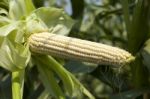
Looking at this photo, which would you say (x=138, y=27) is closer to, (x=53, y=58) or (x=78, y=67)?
(x=78, y=67)

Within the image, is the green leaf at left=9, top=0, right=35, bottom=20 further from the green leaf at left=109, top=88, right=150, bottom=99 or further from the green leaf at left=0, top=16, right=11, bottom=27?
the green leaf at left=109, top=88, right=150, bottom=99

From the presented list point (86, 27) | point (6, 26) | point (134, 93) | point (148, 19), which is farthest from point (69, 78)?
point (86, 27)

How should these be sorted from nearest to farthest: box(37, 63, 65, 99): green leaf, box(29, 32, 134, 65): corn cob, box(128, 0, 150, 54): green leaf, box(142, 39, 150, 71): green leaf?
box(29, 32, 134, 65): corn cob < box(37, 63, 65, 99): green leaf < box(142, 39, 150, 71): green leaf < box(128, 0, 150, 54): green leaf

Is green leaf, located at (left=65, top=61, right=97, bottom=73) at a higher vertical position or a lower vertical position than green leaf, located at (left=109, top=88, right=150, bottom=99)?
higher

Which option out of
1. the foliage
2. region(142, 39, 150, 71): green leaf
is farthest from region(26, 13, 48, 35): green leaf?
→ region(142, 39, 150, 71): green leaf

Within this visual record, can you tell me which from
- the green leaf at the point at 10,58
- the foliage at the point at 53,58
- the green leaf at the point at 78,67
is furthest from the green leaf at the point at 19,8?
the green leaf at the point at 78,67

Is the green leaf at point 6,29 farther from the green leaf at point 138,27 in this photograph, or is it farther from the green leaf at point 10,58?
the green leaf at point 138,27

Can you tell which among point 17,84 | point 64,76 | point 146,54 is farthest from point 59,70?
point 146,54
